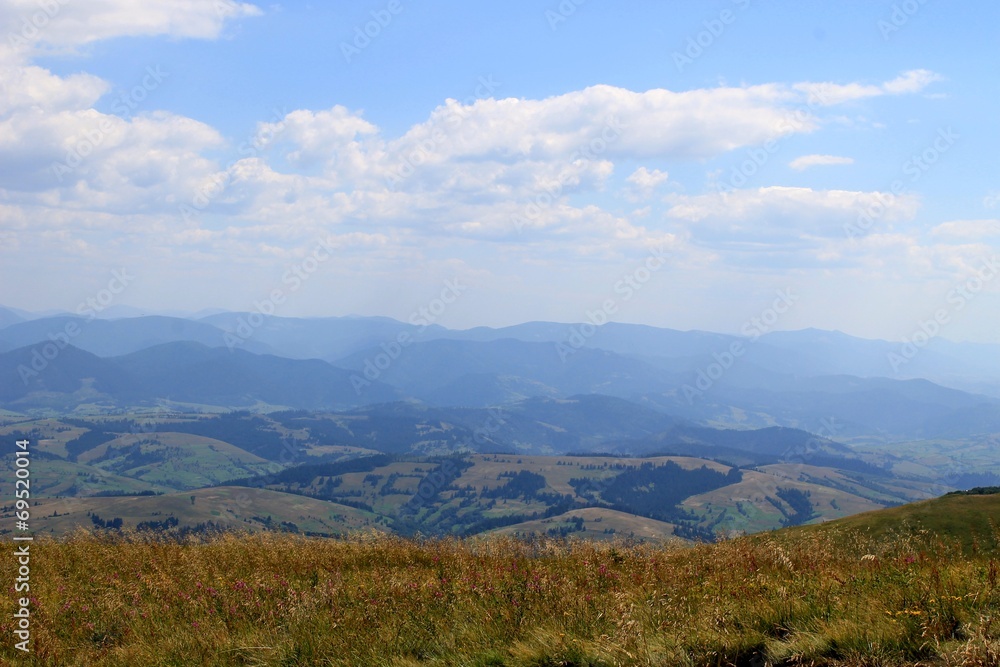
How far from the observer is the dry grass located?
6801 mm

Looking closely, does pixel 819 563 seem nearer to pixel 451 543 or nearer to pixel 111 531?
pixel 451 543

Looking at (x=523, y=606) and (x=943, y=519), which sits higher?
(x=523, y=606)

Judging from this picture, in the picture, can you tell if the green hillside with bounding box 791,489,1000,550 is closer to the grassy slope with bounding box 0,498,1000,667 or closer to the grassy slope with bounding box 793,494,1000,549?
the grassy slope with bounding box 793,494,1000,549

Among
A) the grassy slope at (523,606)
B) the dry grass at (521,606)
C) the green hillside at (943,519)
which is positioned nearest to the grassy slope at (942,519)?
the green hillside at (943,519)

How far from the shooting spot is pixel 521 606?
889 centimetres

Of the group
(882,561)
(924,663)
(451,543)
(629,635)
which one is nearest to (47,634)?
(451,543)

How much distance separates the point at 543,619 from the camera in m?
8.28

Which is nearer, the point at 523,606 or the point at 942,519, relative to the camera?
the point at 523,606

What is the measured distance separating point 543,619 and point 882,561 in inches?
207

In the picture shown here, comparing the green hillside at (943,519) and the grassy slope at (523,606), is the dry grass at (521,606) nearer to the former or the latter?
the grassy slope at (523,606)

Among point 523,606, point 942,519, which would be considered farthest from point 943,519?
point 523,606

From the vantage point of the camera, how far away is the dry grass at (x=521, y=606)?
680 centimetres

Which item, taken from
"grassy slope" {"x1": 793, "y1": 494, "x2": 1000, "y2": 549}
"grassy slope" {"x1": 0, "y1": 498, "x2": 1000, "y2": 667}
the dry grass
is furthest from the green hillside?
"grassy slope" {"x1": 0, "y1": 498, "x2": 1000, "y2": 667}

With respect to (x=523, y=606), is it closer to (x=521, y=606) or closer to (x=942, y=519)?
(x=521, y=606)
